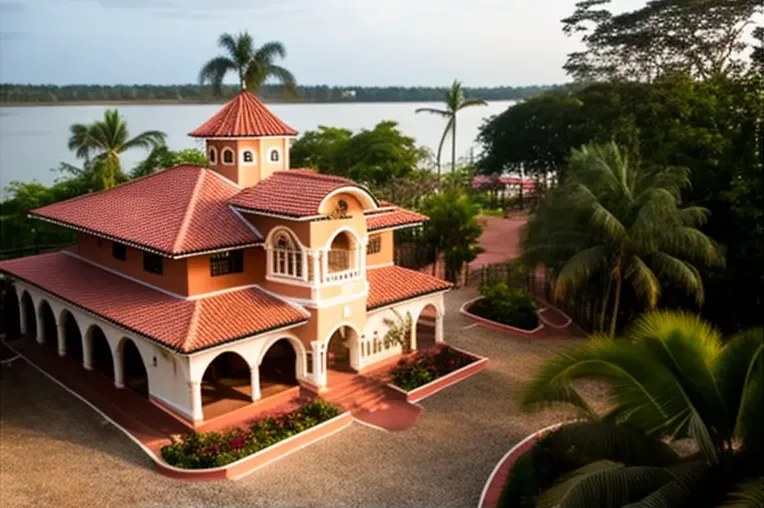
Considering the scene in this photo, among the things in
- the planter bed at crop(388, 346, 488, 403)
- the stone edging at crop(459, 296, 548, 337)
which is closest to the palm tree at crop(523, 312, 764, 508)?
the planter bed at crop(388, 346, 488, 403)

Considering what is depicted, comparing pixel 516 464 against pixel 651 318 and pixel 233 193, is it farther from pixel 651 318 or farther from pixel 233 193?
pixel 233 193

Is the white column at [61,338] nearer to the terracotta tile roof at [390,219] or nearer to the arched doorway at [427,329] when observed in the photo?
the terracotta tile roof at [390,219]

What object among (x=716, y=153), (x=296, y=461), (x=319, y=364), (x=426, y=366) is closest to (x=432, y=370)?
(x=426, y=366)

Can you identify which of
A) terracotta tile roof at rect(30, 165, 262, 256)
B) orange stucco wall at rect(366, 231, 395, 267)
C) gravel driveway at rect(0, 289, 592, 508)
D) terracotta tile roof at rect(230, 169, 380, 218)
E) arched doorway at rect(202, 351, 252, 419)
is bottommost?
gravel driveway at rect(0, 289, 592, 508)

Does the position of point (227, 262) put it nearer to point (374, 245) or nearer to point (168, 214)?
point (168, 214)

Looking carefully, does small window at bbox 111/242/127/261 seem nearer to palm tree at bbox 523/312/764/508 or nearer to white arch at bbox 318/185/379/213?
white arch at bbox 318/185/379/213

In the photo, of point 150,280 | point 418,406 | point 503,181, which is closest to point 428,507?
point 418,406
